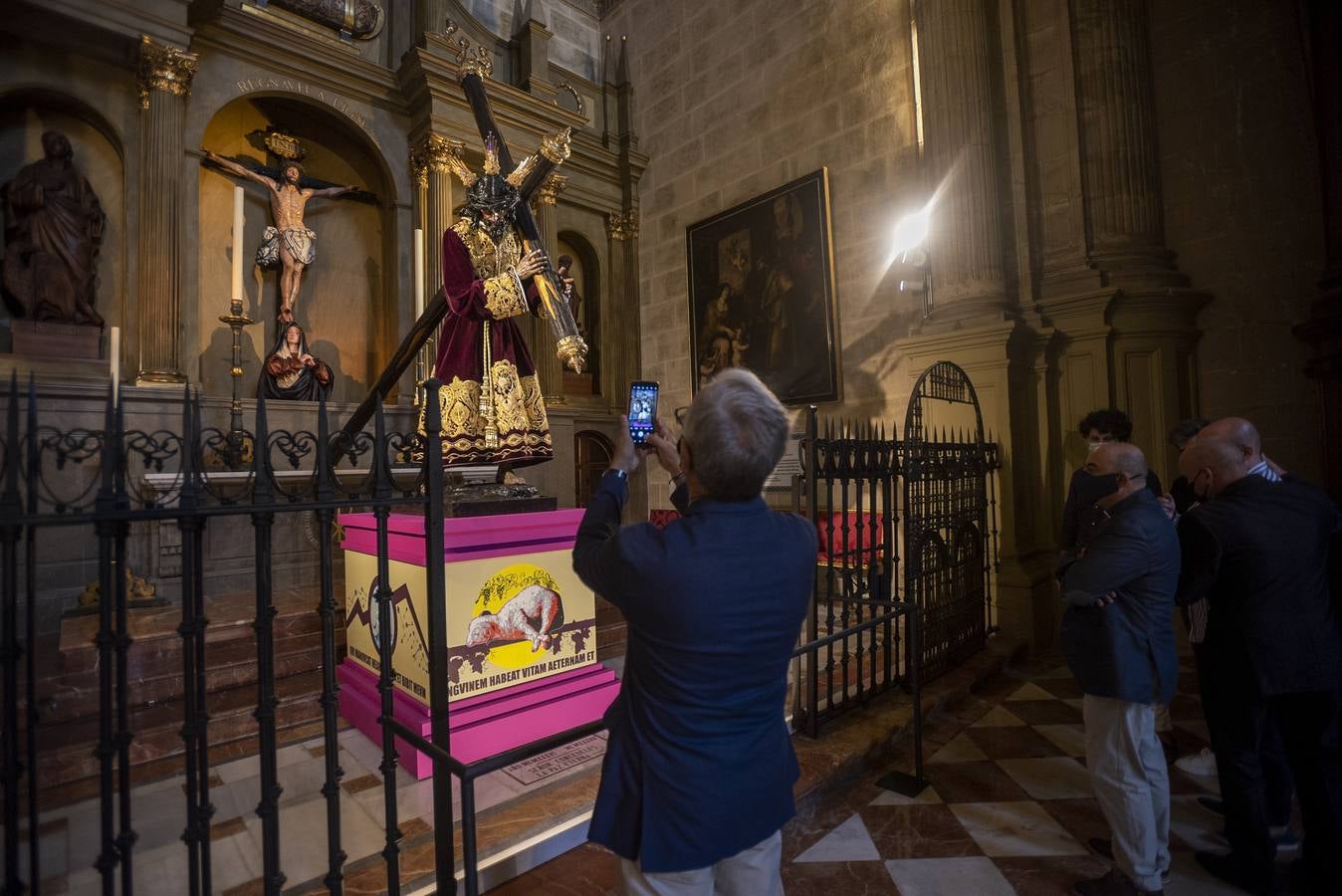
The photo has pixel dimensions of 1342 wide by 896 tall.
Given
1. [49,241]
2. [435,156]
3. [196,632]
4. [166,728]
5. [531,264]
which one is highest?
[435,156]

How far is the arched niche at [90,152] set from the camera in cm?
526

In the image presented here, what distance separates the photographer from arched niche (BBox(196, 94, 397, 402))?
6.26 metres

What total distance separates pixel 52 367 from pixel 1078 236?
8.14 meters

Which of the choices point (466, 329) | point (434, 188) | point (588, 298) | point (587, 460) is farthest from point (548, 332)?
point (466, 329)

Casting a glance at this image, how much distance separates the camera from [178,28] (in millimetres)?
5336

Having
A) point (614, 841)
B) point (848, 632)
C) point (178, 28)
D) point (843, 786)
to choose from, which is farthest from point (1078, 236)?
point (178, 28)

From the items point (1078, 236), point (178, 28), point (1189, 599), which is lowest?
point (1189, 599)

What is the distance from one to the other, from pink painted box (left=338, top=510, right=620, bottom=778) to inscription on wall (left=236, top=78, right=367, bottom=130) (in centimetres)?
524

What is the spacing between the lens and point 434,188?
6.98 metres

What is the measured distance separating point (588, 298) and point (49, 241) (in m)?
5.91

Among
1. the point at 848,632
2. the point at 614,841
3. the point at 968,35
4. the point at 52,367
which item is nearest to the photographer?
the point at 614,841

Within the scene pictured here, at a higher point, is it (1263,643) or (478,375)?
(478,375)

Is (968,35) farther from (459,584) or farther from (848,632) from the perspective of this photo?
(459,584)

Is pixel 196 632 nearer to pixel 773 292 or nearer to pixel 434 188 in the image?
pixel 434 188
